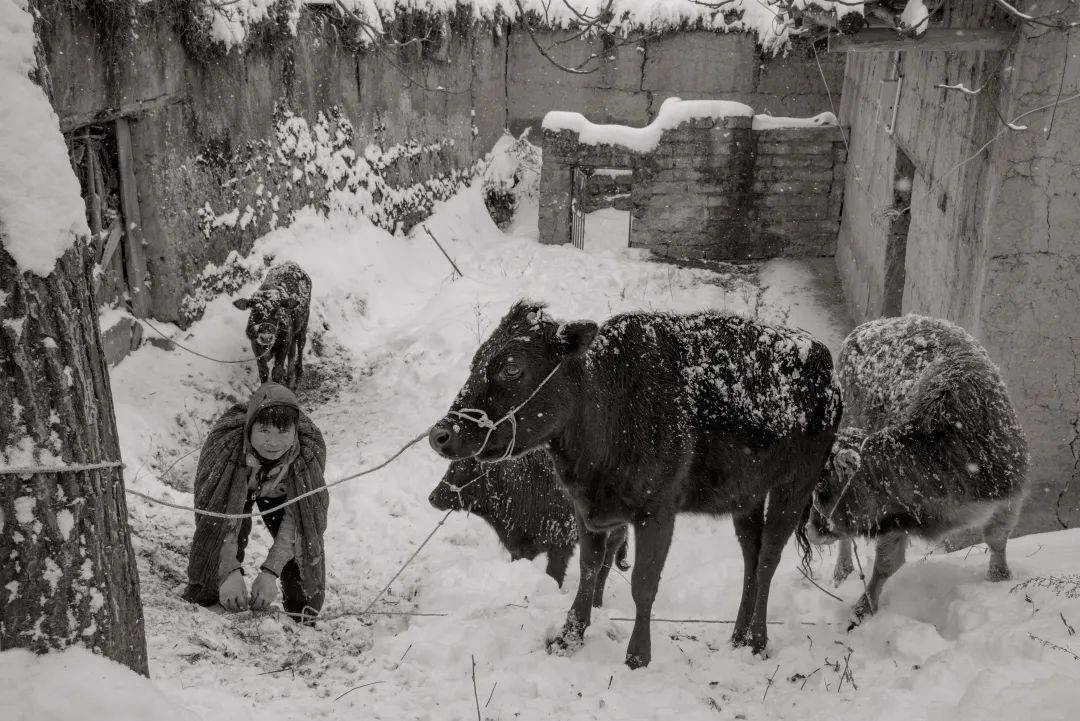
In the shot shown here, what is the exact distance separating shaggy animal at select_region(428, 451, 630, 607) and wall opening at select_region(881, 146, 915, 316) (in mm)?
4947

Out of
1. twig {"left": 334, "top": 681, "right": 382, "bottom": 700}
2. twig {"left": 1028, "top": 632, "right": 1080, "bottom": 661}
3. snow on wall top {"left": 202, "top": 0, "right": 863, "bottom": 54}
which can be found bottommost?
twig {"left": 334, "top": 681, "right": 382, "bottom": 700}

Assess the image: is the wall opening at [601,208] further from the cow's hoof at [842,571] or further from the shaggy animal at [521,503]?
the cow's hoof at [842,571]

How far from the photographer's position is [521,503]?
5.48 meters

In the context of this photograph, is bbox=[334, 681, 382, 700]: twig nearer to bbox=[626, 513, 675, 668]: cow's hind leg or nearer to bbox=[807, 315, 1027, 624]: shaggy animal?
bbox=[626, 513, 675, 668]: cow's hind leg

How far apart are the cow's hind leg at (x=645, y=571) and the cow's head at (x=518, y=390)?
593mm

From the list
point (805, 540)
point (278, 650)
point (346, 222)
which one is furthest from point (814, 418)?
point (346, 222)

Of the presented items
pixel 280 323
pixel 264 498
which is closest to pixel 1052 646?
pixel 264 498

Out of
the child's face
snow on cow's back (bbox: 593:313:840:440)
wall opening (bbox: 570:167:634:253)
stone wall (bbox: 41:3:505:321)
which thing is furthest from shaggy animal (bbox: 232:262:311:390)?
snow on cow's back (bbox: 593:313:840:440)

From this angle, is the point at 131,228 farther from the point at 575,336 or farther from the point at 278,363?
the point at 575,336

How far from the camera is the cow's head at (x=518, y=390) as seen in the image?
11.2ft

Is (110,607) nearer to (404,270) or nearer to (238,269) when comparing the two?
(238,269)

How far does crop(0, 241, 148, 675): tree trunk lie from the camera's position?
221 cm

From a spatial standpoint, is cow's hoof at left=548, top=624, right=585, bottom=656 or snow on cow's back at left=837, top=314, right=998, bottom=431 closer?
cow's hoof at left=548, top=624, right=585, bottom=656

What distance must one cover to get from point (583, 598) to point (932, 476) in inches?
69.4
